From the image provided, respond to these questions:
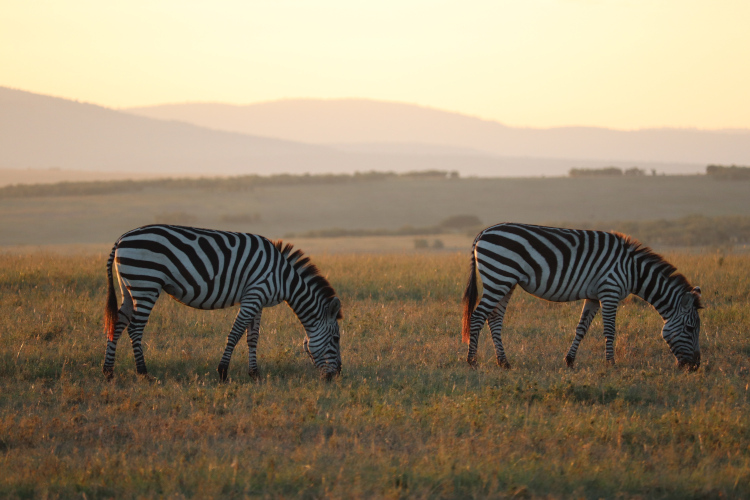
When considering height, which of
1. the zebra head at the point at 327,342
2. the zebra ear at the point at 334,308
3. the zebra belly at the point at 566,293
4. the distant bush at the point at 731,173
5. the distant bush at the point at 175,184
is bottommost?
the zebra head at the point at 327,342

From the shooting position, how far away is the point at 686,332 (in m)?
8.75

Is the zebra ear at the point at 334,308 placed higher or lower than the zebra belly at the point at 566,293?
lower

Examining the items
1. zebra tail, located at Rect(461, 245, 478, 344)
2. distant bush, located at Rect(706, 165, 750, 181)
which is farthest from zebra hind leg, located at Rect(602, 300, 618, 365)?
distant bush, located at Rect(706, 165, 750, 181)

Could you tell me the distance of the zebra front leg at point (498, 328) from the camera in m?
9.00

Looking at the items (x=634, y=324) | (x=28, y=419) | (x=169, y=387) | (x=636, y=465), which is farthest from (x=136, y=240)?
(x=634, y=324)

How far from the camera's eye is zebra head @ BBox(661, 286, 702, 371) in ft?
28.6

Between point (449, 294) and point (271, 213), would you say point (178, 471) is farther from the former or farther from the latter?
point (271, 213)

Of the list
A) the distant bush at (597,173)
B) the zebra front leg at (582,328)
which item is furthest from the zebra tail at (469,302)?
the distant bush at (597,173)

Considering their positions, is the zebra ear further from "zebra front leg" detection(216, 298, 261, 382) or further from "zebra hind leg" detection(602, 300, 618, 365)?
"zebra hind leg" detection(602, 300, 618, 365)

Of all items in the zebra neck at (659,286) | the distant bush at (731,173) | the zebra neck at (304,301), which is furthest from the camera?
the distant bush at (731,173)

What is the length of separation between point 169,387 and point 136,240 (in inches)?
72.0

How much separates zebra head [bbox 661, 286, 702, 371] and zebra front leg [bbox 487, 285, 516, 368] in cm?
219

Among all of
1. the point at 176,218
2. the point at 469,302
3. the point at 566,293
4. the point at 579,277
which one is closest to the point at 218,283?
the point at 469,302

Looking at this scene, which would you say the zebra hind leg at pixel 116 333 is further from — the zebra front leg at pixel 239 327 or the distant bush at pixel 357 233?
the distant bush at pixel 357 233
